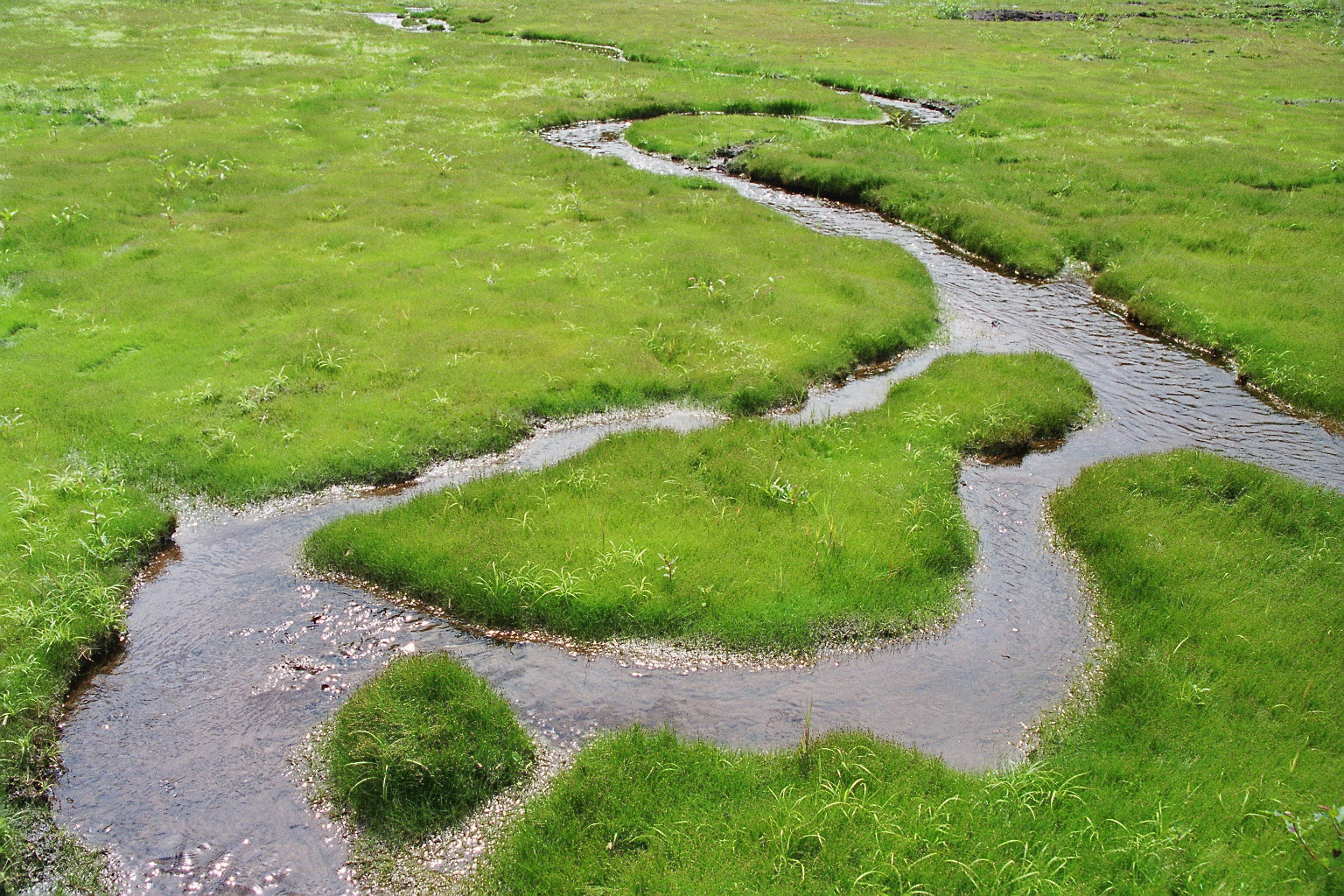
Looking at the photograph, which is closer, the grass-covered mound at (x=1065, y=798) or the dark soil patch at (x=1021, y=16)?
the grass-covered mound at (x=1065, y=798)

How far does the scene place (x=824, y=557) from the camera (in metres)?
11.7

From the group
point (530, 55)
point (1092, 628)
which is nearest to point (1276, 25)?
point (530, 55)

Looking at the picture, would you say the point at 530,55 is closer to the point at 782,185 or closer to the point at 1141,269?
the point at 782,185

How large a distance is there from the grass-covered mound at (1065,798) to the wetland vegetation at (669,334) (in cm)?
5

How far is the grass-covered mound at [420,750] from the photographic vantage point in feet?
27.1

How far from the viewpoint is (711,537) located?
12.1 metres

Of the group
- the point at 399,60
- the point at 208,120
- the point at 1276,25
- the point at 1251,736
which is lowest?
the point at 1251,736

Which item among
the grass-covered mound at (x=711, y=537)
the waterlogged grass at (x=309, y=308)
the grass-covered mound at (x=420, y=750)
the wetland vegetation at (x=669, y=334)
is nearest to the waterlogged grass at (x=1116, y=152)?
the wetland vegetation at (x=669, y=334)

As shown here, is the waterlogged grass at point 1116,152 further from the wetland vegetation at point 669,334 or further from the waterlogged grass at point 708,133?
the waterlogged grass at point 708,133

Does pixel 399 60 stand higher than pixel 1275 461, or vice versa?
pixel 399 60

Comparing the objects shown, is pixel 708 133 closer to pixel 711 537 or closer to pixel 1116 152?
pixel 1116 152

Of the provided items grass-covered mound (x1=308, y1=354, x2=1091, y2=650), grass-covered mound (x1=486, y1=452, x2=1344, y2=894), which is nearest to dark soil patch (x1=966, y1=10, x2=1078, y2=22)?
grass-covered mound (x1=308, y1=354, x2=1091, y2=650)

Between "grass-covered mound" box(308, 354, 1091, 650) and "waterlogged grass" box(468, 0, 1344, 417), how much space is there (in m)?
9.57

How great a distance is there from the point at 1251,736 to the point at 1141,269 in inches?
660
